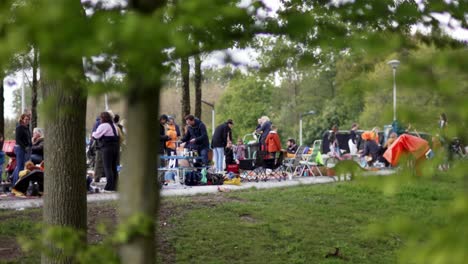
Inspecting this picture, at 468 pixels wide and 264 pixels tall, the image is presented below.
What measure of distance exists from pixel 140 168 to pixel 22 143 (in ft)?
42.5

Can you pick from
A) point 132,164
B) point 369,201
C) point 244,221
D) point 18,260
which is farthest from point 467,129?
point 369,201

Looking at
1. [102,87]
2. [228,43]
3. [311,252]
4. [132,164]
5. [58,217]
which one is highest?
[228,43]

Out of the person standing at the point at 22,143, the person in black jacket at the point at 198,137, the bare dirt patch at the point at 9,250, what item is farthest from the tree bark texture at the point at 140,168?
the person in black jacket at the point at 198,137

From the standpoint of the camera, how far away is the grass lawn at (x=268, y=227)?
865 cm

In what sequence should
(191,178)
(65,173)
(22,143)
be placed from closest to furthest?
(65,173) < (22,143) < (191,178)

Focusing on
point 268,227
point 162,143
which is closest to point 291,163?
point 162,143

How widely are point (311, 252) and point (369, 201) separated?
4838mm

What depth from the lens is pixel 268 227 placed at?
1009cm

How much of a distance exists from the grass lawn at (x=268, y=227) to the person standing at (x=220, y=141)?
14.4ft

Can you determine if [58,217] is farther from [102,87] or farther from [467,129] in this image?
[467,129]

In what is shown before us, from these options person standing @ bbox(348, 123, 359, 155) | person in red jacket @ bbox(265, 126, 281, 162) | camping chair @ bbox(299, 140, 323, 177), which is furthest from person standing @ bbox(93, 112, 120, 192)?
person standing @ bbox(348, 123, 359, 155)

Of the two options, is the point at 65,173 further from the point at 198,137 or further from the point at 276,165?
the point at 276,165

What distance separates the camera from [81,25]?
176 centimetres

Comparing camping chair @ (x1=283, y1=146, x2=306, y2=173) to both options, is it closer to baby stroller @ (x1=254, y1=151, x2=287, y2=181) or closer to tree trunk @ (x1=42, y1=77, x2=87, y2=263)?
baby stroller @ (x1=254, y1=151, x2=287, y2=181)
